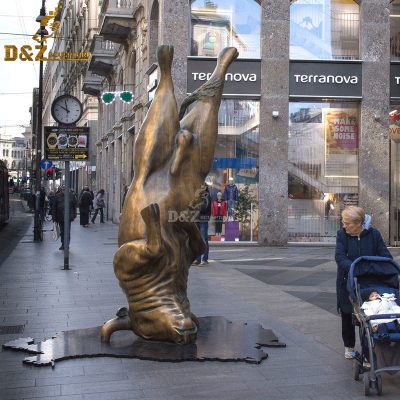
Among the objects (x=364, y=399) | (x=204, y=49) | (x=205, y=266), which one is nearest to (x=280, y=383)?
(x=364, y=399)

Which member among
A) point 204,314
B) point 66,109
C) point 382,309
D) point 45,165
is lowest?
point 204,314

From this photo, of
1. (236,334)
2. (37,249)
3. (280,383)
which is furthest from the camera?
(37,249)

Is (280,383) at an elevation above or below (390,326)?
below

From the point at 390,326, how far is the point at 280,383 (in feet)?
3.50

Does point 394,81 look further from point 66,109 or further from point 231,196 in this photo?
point 66,109

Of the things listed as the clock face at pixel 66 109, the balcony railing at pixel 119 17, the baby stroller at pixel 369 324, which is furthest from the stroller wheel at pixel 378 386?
the balcony railing at pixel 119 17

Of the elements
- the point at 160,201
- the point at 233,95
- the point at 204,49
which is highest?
the point at 204,49

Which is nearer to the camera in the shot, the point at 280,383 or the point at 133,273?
Result: the point at 280,383

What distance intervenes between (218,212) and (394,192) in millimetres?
5761

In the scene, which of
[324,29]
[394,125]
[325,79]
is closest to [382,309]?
[325,79]

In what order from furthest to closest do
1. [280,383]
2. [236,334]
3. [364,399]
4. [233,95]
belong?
[233,95]
[236,334]
[280,383]
[364,399]

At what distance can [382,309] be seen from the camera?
5113 millimetres

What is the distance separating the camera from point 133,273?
20.8 feet

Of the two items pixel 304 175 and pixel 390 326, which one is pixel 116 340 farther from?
pixel 304 175
